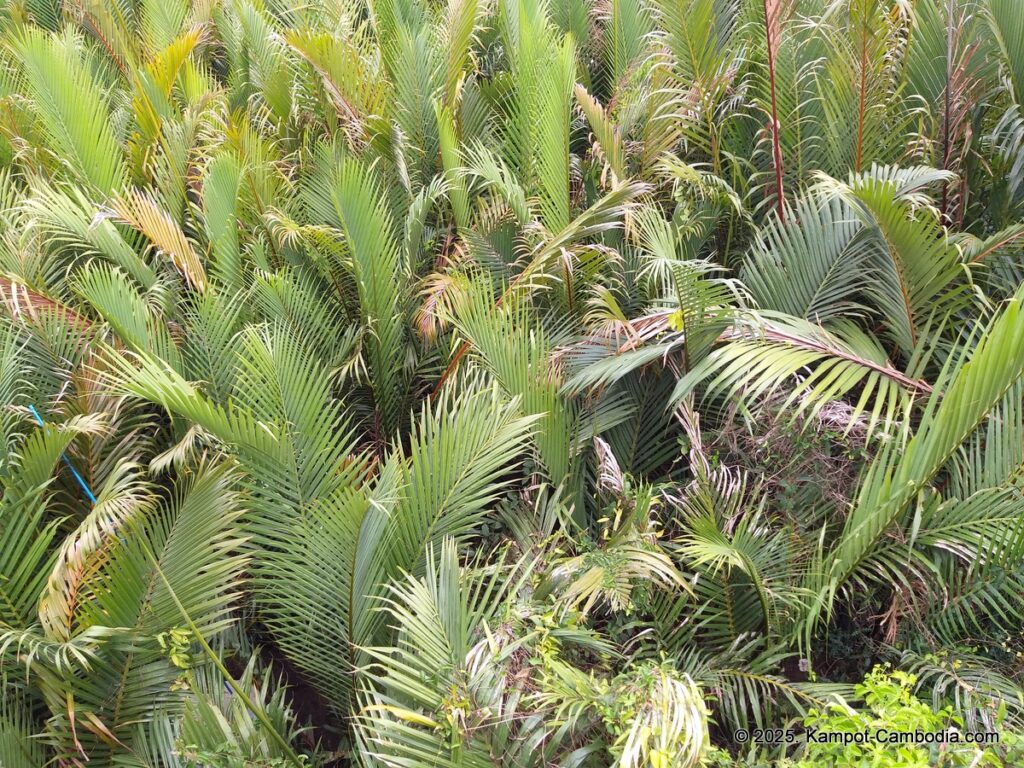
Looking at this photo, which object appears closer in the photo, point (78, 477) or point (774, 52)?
point (78, 477)

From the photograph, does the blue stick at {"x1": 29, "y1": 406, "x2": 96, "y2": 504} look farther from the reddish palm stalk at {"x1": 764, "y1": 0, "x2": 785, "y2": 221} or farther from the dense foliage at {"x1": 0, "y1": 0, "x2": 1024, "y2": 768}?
the reddish palm stalk at {"x1": 764, "y1": 0, "x2": 785, "y2": 221}

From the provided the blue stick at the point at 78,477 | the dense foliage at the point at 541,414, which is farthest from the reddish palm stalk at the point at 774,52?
the blue stick at the point at 78,477

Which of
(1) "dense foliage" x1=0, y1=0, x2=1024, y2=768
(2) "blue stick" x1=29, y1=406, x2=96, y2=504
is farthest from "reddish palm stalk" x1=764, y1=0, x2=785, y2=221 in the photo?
(2) "blue stick" x1=29, y1=406, x2=96, y2=504

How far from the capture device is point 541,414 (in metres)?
2.46

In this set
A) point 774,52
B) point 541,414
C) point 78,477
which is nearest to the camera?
point 541,414

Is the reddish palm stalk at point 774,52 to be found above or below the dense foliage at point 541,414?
above

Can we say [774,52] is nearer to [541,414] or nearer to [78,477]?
[541,414]

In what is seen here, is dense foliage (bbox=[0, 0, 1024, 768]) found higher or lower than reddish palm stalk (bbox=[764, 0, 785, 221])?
lower

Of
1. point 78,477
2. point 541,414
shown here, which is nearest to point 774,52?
point 541,414

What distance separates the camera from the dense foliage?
218 cm

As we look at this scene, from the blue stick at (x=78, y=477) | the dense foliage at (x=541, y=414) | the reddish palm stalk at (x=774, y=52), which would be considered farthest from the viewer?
the reddish palm stalk at (x=774, y=52)

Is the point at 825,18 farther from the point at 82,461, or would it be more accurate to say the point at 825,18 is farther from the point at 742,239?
the point at 82,461

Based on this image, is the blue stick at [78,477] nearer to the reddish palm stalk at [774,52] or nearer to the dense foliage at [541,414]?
the dense foliage at [541,414]

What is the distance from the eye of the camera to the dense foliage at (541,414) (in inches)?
85.9
